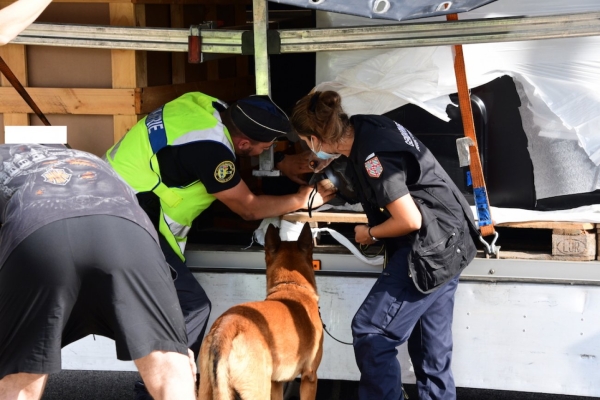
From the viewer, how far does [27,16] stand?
2918 mm

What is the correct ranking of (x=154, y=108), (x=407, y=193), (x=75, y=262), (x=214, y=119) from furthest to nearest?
(x=154, y=108) < (x=214, y=119) < (x=407, y=193) < (x=75, y=262)

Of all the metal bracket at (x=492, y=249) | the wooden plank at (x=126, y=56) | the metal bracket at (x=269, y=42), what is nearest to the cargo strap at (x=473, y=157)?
the metal bracket at (x=492, y=249)

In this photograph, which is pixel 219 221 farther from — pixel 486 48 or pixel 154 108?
pixel 486 48

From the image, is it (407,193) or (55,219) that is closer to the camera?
(55,219)

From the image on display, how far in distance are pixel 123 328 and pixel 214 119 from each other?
59.1 inches

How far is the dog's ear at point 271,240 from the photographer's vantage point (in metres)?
3.95

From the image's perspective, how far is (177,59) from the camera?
4.55 metres

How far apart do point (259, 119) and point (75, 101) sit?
0.97 metres

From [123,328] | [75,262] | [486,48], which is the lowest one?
[123,328]

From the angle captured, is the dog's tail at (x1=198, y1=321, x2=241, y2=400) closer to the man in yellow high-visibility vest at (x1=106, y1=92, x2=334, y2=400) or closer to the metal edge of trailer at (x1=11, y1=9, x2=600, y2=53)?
the man in yellow high-visibility vest at (x1=106, y1=92, x2=334, y2=400)

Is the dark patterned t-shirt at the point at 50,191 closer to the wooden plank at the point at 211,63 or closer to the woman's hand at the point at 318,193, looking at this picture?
the woman's hand at the point at 318,193

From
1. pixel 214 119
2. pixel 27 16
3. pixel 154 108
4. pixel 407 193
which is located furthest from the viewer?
pixel 154 108

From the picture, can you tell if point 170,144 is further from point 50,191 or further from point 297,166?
point 50,191

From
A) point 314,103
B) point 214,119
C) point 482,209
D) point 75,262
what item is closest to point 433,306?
point 482,209
